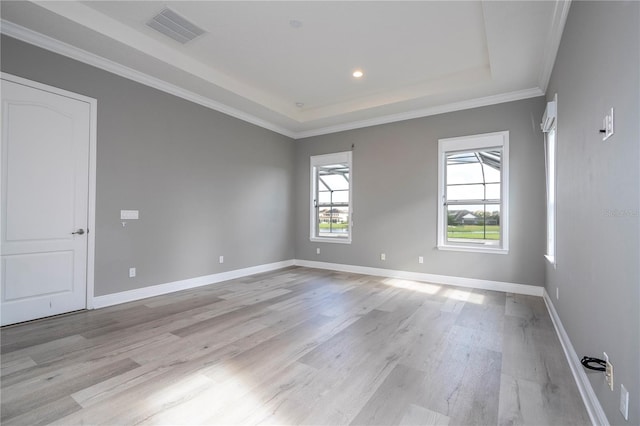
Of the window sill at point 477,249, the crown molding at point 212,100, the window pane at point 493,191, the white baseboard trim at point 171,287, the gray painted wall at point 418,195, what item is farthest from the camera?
the window pane at point 493,191

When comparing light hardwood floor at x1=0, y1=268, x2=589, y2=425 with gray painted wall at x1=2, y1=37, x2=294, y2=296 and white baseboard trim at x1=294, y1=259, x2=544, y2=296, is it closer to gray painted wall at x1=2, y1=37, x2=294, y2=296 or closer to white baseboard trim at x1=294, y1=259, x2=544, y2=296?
white baseboard trim at x1=294, y1=259, x2=544, y2=296

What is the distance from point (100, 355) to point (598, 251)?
348 centimetres

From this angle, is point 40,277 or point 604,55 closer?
point 604,55

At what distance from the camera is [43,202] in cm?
313

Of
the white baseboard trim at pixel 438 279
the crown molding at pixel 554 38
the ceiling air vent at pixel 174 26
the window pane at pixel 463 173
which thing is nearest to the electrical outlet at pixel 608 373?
the crown molding at pixel 554 38

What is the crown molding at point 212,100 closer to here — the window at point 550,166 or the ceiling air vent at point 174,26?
the window at point 550,166

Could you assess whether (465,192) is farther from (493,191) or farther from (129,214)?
(129,214)

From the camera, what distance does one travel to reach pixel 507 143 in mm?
4391

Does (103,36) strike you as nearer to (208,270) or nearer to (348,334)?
(208,270)

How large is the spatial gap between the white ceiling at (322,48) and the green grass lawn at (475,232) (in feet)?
6.29

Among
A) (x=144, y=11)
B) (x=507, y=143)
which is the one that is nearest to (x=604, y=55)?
(x=507, y=143)

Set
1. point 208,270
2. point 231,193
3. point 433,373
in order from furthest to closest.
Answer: point 231,193 < point 208,270 < point 433,373

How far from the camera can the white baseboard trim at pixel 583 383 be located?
5.16 ft

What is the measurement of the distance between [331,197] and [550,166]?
3.74 m
